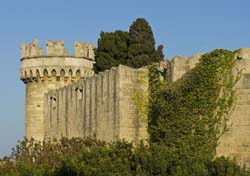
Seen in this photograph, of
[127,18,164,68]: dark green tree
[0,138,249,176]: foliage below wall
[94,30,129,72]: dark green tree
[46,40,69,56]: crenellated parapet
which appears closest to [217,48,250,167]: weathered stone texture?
[0,138,249,176]: foliage below wall

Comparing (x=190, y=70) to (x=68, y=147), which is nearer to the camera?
(x=190, y=70)

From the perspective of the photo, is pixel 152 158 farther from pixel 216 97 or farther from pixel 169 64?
pixel 169 64

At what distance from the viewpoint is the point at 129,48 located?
148 ft

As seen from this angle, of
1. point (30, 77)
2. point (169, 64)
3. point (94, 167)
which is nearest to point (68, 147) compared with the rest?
point (169, 64)

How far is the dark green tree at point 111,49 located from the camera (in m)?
45.1

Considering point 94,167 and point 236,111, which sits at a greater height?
point 236,111

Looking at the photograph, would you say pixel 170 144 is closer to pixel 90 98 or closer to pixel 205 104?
pixel 205 104

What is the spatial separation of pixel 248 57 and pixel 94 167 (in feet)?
29.3

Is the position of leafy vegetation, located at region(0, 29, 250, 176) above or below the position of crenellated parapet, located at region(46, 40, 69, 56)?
below

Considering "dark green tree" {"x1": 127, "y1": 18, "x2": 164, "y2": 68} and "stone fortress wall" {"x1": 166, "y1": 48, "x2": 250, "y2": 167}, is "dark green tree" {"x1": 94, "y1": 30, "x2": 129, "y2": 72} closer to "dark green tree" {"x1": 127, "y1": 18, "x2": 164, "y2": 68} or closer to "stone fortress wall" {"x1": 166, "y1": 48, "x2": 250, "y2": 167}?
"dark green tree" {"x1": 127, "y1": 18, "x2": 164, "y2": 68}

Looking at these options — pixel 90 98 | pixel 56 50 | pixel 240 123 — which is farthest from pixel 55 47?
pixel 240 123

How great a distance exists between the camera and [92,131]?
35969 mm

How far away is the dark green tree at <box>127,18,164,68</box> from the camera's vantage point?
4372 cm

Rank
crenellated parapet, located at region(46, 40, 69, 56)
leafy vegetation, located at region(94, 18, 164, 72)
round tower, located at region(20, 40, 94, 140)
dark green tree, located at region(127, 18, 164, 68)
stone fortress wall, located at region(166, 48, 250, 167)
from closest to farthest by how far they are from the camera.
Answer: stone fortress wall, located at region(166, 48, 250, 167) < dark green tree, located at region(127, 18, 164, 68) < leafy vegetation, located at region(94, 18, 164, 72) < round tower, located at region(20, 40, 94, 140) < crenellated parapet, located at region(46, 40, 69, 56)
